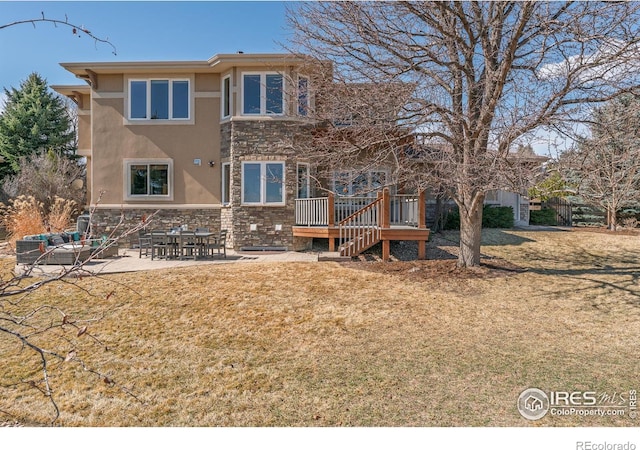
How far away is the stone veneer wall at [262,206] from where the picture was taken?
12648 millimetres

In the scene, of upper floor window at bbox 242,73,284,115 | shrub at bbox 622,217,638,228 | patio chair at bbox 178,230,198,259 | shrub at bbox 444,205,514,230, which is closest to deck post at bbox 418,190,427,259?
upper floor window at bbox 242,73,284,115

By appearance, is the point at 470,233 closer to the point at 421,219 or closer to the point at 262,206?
the point at 421,219

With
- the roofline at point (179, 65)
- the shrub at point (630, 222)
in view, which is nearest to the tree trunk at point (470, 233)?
the roofline at point (179, 65)

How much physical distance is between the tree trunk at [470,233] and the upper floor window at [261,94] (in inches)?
275

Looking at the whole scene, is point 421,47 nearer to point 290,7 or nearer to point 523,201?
point 290,7

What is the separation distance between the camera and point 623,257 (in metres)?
11.4

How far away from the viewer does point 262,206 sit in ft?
41.8

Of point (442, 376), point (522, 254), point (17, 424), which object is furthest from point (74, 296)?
point (522, 254)

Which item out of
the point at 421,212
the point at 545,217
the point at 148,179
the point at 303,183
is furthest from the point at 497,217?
the point at 148,179

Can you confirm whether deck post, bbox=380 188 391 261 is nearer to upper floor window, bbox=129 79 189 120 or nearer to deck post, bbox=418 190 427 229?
deck post, bbox=418 190 427 229

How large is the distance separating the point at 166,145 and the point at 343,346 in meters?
11.5

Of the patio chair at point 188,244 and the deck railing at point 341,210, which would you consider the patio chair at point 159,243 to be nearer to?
the patio chair at point 188,244

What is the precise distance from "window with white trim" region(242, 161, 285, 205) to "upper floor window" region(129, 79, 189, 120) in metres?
3.50

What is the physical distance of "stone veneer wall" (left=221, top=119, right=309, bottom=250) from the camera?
1265cm
